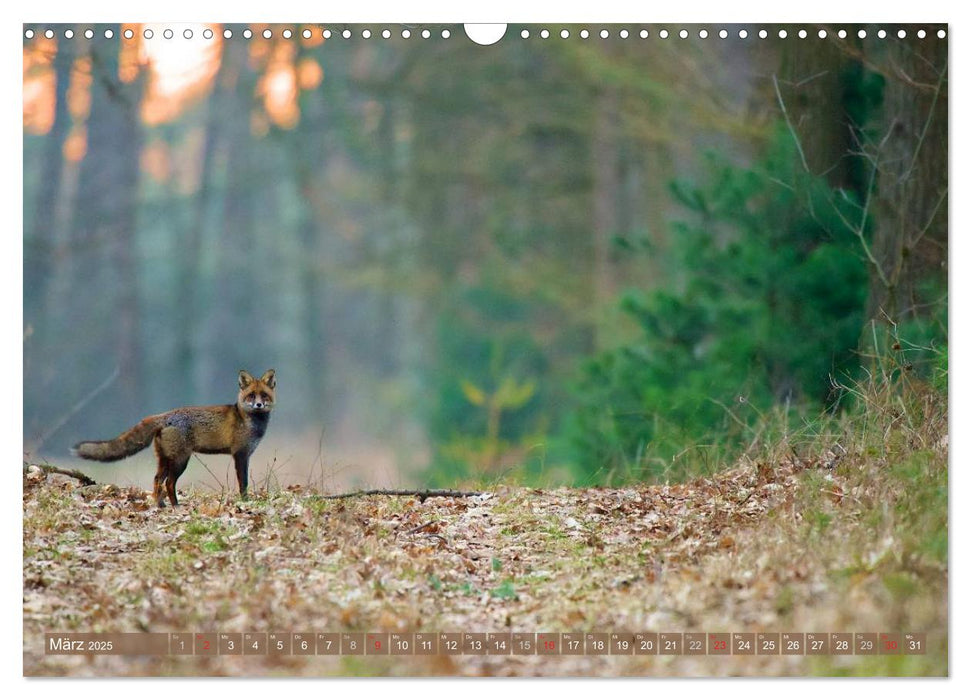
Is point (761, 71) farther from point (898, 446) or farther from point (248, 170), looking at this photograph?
point (248, 170)

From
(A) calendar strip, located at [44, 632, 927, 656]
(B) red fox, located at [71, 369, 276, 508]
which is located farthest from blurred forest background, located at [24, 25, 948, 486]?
(A) calendar strip, located at [44, 632, 927, 656]

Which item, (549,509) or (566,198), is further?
(566,198)

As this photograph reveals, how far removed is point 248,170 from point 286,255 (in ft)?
10.0

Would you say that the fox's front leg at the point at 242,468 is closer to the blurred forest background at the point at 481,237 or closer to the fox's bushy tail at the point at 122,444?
the blurred forest background at the point at 481,237

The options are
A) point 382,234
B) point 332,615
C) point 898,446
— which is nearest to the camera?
point 332,615

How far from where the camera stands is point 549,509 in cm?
617

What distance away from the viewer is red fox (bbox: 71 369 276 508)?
19.3ft

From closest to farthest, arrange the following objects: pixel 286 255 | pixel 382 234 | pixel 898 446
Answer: pixel 898 446
pixel 382 234
pixel 286 255

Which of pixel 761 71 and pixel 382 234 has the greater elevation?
pixel 382 234

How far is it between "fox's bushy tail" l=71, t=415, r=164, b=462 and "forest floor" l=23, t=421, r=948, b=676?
1.06 ft

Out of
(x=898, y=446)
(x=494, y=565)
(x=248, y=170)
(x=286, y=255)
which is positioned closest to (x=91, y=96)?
(x=248, y=170)

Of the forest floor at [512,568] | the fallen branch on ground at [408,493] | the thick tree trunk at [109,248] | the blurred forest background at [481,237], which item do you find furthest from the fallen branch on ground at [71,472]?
the thick tree trunk at [109,248]

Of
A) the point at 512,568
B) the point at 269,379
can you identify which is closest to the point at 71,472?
the point at 269,379

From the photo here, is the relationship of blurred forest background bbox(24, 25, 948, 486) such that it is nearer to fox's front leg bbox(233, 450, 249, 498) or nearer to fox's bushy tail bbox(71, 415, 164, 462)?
fox's front leg bbox(233, 450, 249, 498)
